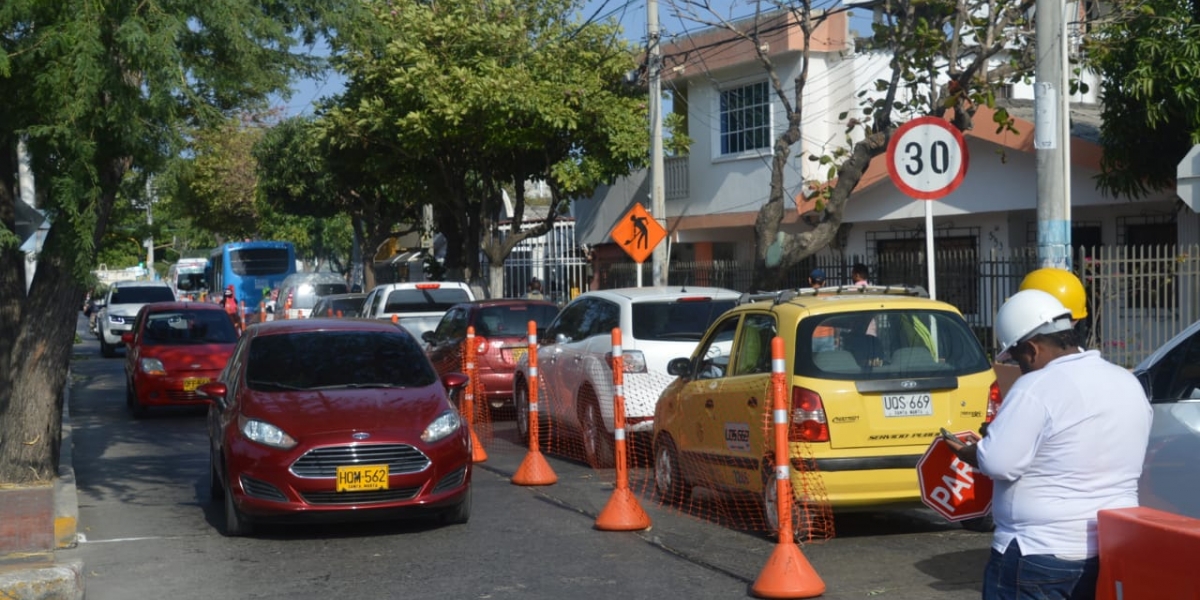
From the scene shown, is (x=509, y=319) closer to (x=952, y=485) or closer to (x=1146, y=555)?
(x=952, y=485)

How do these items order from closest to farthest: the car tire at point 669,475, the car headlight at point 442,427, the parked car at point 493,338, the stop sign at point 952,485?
the stop sign at point 952,485 < the car headlight at point 442,427 < the car tire at point 669,475 < the parked car at point 493,338

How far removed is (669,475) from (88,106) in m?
5.16

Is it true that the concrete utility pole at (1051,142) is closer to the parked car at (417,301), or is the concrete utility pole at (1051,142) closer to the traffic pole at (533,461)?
the traffic pole at (533,461)

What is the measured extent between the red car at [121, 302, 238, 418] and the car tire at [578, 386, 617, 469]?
24.1ft

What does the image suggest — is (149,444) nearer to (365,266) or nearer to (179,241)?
(365,266)

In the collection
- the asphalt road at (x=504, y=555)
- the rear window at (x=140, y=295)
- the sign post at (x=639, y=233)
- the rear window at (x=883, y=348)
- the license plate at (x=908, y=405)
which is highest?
the sign post at (x=639, y=233)

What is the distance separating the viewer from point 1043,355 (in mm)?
4590

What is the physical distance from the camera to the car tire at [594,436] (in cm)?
1289

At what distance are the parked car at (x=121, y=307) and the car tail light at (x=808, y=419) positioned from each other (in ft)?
92.4

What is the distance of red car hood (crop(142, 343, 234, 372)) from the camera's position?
19.0 m

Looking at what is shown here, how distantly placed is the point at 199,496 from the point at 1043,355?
368 inches

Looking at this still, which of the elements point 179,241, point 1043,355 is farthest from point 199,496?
point 179,241

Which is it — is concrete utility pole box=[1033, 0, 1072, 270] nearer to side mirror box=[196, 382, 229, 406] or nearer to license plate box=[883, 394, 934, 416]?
license plate box=[883, 394, 934, 416]

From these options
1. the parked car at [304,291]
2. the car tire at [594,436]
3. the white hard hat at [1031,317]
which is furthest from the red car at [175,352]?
the white hard hat at [1031,317]
